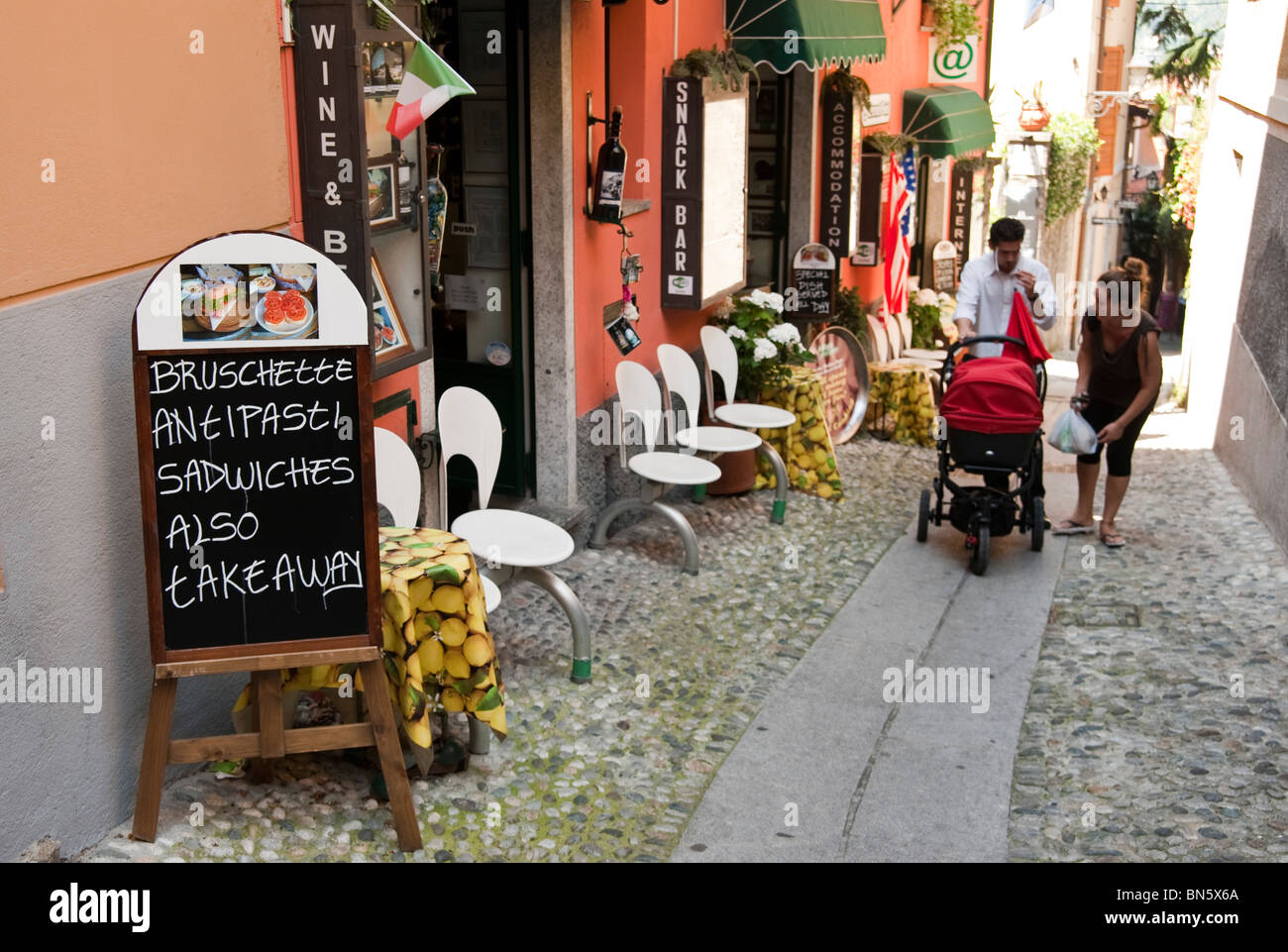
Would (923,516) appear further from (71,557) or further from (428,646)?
(71,557)

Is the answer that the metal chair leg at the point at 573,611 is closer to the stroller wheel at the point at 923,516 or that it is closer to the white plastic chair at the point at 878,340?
the stroller wheel at the point at 923,516

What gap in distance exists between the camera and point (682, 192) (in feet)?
27.6

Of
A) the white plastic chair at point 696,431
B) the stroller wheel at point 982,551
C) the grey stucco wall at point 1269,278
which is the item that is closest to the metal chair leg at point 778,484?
the white plastic chair at point 696,431

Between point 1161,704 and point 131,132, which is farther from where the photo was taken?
point 1161,704

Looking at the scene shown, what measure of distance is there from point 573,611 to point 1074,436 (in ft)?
11.8

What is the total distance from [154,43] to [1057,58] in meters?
A: 24.0

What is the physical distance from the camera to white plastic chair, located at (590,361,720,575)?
740 centimetres

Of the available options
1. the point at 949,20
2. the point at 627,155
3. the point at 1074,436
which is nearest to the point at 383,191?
the point at 627,155

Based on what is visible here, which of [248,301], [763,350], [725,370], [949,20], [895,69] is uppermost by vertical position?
[949,20]

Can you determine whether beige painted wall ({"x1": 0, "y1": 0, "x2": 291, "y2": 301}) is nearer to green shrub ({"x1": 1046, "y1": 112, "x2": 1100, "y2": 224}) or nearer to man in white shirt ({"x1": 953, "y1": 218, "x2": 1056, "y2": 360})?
man in white shirt ({"x1": 953, "y1": 218, "x2": 1056, "y2": 360})

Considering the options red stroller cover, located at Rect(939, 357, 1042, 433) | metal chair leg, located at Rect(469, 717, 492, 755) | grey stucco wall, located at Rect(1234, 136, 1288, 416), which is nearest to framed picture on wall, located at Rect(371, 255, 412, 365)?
metal chair leg, located at Rect(469, 717, 492, 755)

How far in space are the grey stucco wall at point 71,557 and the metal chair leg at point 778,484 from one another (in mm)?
4760

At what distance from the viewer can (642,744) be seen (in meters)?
5.36

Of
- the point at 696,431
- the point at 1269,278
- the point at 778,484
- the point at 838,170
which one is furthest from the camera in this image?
the point at 838,170
